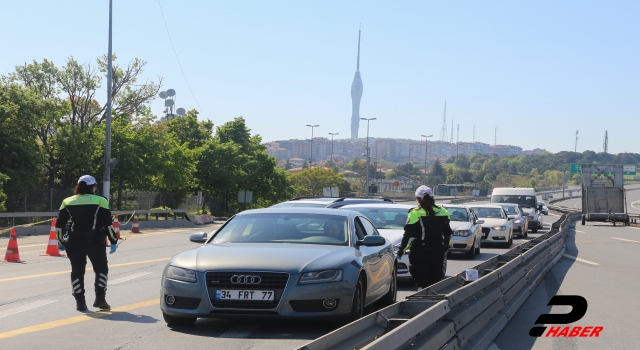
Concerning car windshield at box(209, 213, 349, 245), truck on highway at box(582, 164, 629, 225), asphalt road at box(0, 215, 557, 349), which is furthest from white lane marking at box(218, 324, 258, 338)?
truck on highway at box(582, 164, 629, 225)

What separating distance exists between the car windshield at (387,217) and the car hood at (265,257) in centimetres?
660

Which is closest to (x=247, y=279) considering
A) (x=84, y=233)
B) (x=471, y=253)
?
(x=84, y=233)

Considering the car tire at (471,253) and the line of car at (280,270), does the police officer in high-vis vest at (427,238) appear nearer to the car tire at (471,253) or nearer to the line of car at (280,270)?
the line of car at (280,270)

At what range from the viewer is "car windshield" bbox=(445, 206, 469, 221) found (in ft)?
72.6

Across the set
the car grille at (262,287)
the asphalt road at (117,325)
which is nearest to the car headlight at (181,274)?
the car grille at (262,287)

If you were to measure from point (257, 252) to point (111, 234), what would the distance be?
2528 millimetres

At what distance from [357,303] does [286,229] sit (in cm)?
146

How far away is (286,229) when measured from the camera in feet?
30.9

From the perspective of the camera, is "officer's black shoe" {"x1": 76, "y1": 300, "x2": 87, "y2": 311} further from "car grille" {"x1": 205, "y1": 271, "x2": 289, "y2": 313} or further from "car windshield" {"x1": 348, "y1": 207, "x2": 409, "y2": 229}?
"car windshield" {"x1": 348, "y1": 207, "x2": 409, "y2": 229}

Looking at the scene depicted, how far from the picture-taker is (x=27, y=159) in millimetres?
42875

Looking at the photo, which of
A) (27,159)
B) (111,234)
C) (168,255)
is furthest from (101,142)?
(111,234)

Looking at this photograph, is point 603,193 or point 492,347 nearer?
point 492,347

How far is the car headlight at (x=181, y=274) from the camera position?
811 centimetres

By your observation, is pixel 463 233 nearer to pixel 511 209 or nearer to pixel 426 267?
pixel 426 267
